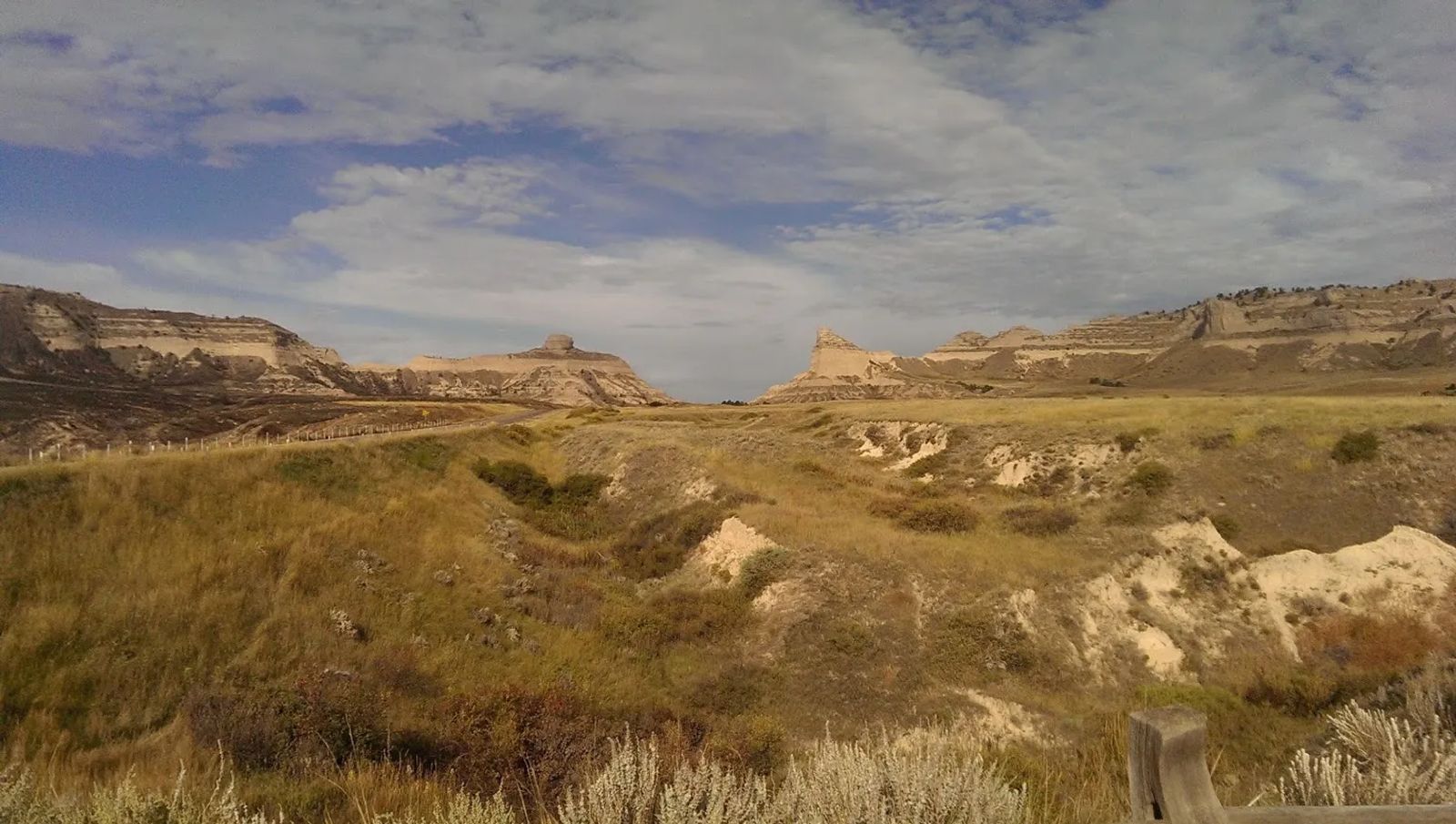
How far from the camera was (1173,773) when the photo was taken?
303 cm

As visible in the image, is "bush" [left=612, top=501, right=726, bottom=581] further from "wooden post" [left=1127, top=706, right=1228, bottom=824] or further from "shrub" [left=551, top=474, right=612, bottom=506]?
"wooden post" [left=1127, top=706, right=1228, bottom=824]

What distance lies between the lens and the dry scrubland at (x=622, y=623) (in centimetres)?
923

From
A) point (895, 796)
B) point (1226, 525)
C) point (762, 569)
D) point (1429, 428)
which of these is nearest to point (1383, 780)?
point (895, 796)

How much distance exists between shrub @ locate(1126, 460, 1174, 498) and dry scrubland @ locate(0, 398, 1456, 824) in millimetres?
121

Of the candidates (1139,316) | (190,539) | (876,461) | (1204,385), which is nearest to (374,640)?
(190,539)

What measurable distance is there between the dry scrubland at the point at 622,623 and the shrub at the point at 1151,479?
4.8 inches

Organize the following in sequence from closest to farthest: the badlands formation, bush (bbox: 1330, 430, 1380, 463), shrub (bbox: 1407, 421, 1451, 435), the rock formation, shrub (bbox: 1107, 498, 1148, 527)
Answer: shrub (bbox: 1107, 498, 1148, 527) < bush (bbox: 1330, 430, 1380, 463) < shrub (bbox: 1407, 421, 1451, 435) < the rock formation < the badlands formation

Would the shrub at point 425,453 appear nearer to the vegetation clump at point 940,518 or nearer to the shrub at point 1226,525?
the vegetation clump at point 940,518

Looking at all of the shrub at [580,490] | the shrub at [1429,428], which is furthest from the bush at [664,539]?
the shrub at [1429,428]

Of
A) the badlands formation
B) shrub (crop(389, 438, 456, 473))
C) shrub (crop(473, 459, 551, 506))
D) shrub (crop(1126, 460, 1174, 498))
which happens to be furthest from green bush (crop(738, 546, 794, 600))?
the badlands formation

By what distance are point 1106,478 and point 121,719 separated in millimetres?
33534

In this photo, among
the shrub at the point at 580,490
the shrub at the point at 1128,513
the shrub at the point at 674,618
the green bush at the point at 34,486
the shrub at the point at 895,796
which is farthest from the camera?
the shrub at the point at 580,490

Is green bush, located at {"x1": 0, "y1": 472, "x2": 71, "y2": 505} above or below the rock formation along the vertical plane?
below

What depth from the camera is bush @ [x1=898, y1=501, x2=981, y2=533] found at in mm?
25719
